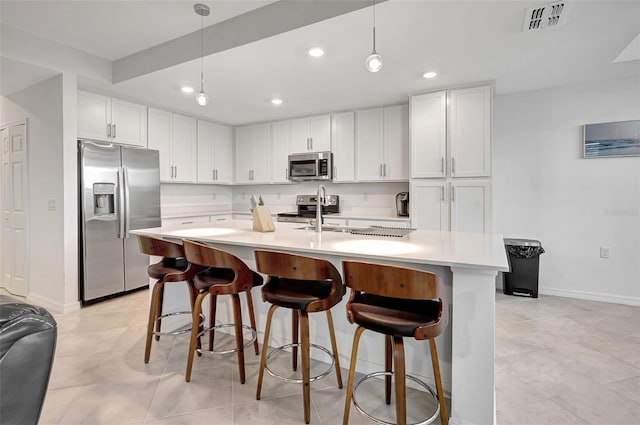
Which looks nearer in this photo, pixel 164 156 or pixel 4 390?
pixel 4 390

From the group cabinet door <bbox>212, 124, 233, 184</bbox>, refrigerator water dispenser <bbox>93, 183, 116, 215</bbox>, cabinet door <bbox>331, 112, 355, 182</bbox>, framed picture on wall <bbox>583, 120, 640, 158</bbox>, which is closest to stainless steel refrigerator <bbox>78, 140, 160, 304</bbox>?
refrigerator water dispenser <bbox>93, 183, 116, 215</bbox>

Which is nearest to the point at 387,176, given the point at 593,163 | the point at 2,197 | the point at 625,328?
the point at 593,163

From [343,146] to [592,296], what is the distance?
11.0 ft

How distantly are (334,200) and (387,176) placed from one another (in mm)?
950

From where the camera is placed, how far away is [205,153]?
16.7 ft

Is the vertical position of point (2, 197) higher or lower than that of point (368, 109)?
lower

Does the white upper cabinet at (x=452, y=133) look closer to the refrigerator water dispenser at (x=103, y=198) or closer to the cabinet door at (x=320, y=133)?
the cabinet door at (x=320, y=133)

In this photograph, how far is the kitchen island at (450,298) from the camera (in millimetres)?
1490

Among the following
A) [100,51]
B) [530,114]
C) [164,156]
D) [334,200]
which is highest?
[100,51]

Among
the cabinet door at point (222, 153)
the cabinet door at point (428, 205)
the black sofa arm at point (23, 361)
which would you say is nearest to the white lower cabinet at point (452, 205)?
the cabinet door at point (428, 205)

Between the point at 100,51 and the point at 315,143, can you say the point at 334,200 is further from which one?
the point at 100,51

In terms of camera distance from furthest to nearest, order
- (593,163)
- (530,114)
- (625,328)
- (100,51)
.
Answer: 1. (530,114)
2. (593,163)
3. (100,51)
4. (625,328)

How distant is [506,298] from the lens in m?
3.62

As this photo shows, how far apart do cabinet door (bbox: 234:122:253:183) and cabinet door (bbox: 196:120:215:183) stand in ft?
1.52
